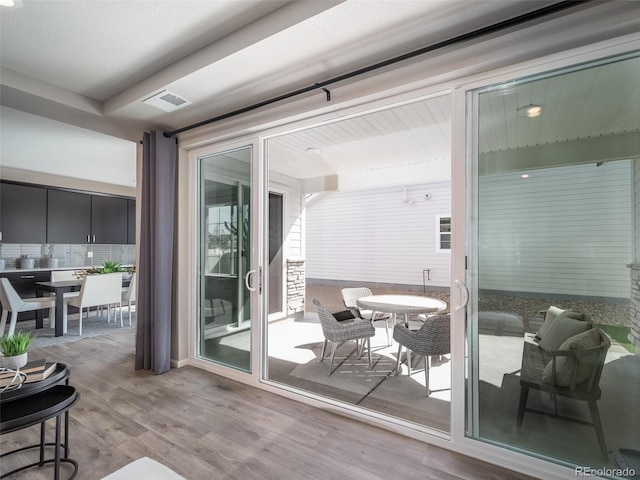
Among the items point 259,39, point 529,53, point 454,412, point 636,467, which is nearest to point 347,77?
point 259,39

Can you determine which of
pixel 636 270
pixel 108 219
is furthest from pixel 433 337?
pixel 108 219

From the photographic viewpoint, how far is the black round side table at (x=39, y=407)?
4.74ft

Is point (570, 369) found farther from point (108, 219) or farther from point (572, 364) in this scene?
point (108, 219)

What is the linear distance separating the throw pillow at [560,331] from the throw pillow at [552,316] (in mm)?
11

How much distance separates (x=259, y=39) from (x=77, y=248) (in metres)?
6.90

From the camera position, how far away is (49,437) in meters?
2.17

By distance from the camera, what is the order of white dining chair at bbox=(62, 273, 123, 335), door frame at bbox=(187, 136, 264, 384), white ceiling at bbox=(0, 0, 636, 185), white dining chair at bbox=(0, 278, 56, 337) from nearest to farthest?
white ceiling at bbox=(0, 0, 636, 185), door frame at bbox=(187, 136, 264, 384), white dining chair at bbox=(0, 278, 56, 337), white dining chair at bbox=(62, 273, 123, 335)

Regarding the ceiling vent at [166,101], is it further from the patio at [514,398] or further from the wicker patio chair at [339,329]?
the patio at [514,398]

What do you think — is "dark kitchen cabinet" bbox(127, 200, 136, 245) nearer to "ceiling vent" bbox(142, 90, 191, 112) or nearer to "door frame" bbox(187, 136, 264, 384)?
"door frame" bbox(187, 136, 264, 384)

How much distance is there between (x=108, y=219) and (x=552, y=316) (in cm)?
790

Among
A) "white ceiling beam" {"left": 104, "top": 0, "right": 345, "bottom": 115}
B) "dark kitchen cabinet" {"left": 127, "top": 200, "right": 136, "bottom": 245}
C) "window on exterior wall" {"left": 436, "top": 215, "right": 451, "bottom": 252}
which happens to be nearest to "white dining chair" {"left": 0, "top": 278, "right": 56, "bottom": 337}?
"dark kitchen cabinet" {"left": 127, "top": 200, "right": 136, "bottom": 245}

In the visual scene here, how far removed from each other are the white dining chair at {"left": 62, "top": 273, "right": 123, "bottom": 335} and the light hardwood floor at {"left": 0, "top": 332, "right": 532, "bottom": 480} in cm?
231

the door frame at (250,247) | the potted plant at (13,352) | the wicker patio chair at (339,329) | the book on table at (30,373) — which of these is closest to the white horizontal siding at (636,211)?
the wicker patio chair at (339,329)

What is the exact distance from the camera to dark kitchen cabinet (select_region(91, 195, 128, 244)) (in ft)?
22.2
